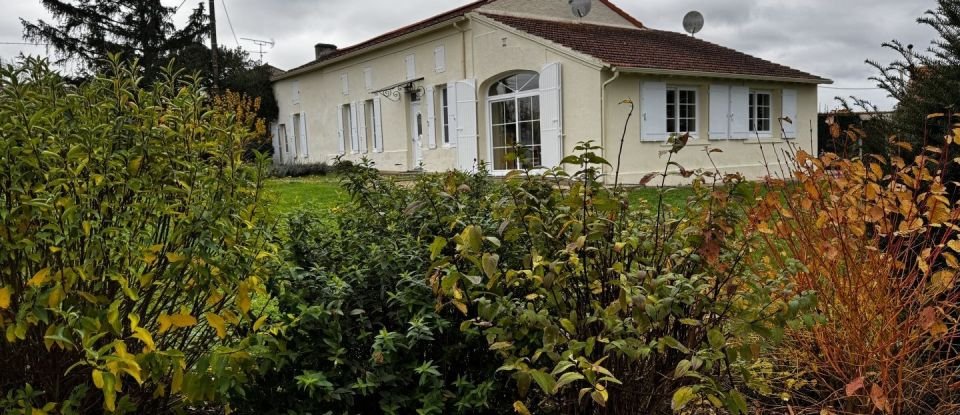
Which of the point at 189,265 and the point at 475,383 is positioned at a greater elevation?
the point at 189,265

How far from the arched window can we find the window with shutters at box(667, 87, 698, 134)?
9.15 ft

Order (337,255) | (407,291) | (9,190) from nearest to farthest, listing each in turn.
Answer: (9,190)
(407,291)
(337,255)

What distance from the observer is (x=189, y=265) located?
1.95 metres

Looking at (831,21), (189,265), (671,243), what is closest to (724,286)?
(671,243)

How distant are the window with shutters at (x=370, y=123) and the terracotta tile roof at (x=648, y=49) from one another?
5.18 metres

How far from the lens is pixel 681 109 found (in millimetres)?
14391

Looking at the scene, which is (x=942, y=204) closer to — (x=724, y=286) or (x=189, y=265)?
(x=724, y=286)

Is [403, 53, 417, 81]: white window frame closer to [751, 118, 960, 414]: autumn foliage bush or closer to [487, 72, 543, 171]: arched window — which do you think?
[487, 72, 543, 171]: arched window

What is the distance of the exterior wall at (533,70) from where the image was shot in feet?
43.0

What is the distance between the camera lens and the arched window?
14570 millimetres

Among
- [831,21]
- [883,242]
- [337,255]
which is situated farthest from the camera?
[831,21]

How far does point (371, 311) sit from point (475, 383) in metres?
0.42

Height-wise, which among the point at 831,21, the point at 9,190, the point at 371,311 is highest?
the point at 831,21

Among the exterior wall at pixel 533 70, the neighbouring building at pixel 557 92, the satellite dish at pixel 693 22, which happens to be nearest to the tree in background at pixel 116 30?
the neighbouring building at pixel 557 92
